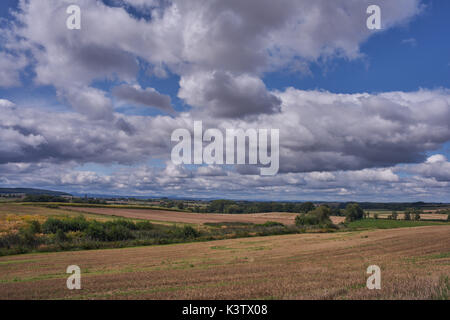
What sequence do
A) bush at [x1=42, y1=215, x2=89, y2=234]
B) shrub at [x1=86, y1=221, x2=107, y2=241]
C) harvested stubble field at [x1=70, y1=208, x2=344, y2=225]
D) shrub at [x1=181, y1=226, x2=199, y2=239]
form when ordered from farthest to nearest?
1. harvested stubble field at [x1=70, y1=208, x2=344, y2=225]
2. shrub at [x1=181, y1=226, x2=199, y2=239]
3. bush at [x1=42, y1=215, x2=89, y2=234]
4. shrub at [x1=86, y1=221, x2=107, y2=241]

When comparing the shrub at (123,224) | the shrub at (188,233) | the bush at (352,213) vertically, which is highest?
the shrub at (123,224)

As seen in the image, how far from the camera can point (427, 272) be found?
15.0 meters

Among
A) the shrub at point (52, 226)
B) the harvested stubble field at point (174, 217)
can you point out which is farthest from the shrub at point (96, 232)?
the harvested stubble field at point (174, 217)

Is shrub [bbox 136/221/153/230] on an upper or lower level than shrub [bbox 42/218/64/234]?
lower

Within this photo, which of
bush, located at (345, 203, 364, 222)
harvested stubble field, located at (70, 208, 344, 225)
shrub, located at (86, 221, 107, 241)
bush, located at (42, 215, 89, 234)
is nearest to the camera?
shrub, located at (86, 221, 107, 241)

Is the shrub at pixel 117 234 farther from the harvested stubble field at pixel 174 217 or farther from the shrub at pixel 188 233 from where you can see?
the harvested stubble field at pixel 174 217

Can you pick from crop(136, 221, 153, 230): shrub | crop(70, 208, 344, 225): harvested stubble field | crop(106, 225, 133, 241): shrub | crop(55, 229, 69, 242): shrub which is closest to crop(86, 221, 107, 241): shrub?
crop(106, 225, 133, 241): shrub

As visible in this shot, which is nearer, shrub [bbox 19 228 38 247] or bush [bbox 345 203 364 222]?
shrub [bbox 19 228 38 247]

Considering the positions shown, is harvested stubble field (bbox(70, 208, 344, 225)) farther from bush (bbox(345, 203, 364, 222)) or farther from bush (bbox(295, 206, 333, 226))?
bush (bbox(345, 203, 364, 222))

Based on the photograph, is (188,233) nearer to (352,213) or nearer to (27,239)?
(27,239)

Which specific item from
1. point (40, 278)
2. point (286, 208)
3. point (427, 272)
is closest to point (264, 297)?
point (427, 272)

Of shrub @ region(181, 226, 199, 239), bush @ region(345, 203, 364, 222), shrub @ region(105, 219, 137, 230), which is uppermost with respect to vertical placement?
shrub @ region(105, 219, 137, 230)
